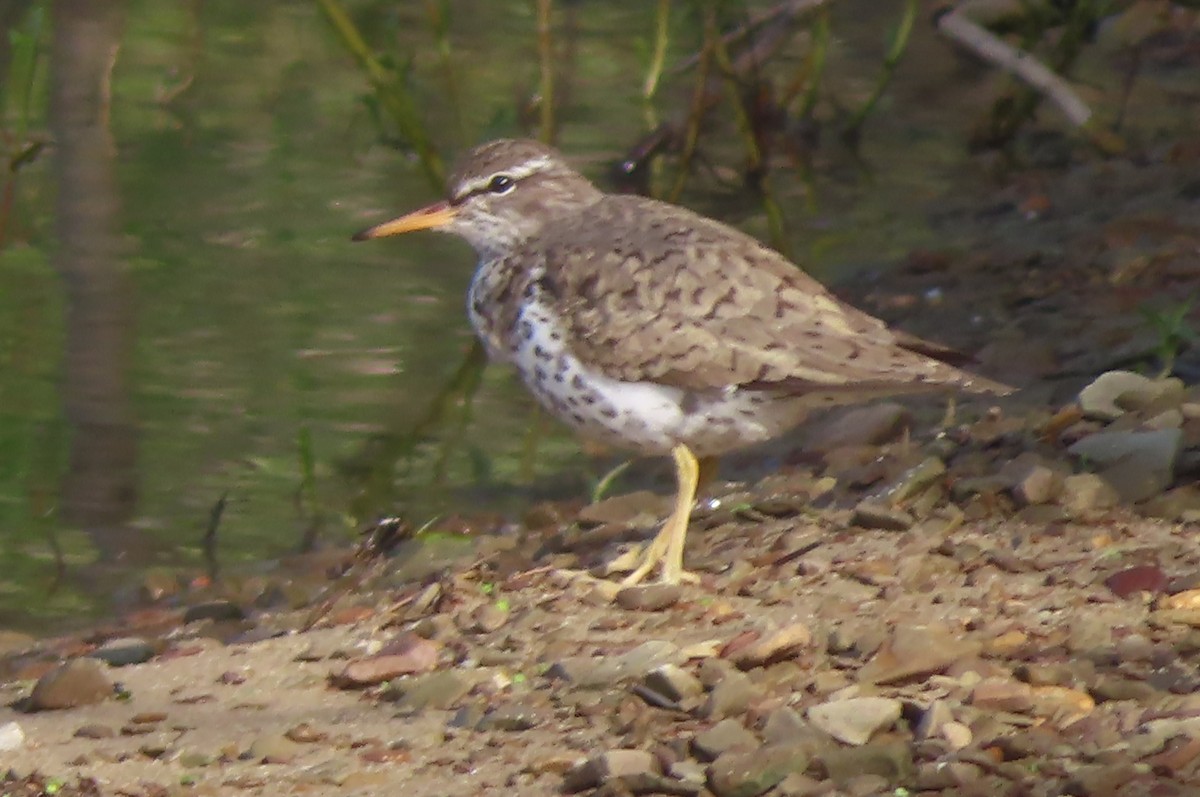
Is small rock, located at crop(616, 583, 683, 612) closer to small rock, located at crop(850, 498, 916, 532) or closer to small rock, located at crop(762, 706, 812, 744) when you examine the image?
small rock, located at crop(850, 498, 916, 532)

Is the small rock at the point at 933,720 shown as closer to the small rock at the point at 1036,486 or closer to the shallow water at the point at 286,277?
the small rock at the point at 1036,486

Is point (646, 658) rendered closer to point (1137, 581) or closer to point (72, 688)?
point (1137, 581)

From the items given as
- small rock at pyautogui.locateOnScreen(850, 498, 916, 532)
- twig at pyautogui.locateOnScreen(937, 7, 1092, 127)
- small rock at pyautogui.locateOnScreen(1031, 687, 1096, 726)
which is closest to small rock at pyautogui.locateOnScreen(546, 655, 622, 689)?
small rock at pyautogui.locateOnScreen(1031, 687, 1096, 726)

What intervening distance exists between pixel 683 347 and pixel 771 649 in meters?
1.07

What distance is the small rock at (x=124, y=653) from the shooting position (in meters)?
5.14

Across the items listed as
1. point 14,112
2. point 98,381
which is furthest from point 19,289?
point 14,112

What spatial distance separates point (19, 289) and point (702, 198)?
11.0 ft

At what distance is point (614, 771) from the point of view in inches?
146

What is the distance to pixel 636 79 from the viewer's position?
39.2 feet

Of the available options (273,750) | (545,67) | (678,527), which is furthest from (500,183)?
(545,67)

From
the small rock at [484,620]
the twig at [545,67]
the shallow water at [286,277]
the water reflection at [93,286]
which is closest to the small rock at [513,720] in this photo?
the small rock at [484,620]

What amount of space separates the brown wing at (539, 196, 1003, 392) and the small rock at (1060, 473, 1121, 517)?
40 centimetres

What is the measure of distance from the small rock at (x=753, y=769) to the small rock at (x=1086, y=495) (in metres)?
1.66

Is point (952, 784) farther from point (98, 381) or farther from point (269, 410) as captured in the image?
point (98, 381)
